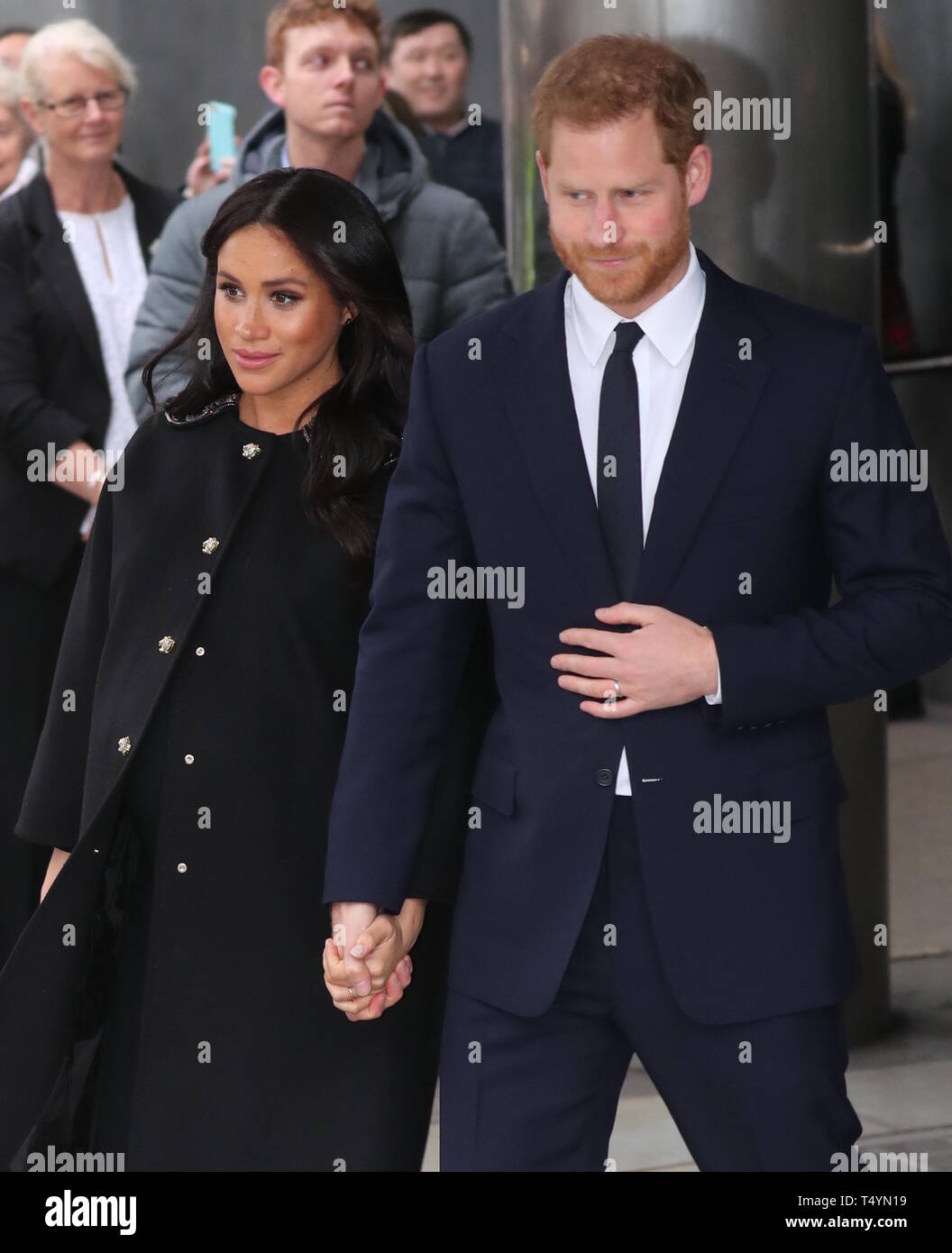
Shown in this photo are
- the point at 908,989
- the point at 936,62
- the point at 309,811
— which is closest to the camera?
the point at 309,811

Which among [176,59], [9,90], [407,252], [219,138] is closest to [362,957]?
[407,252]

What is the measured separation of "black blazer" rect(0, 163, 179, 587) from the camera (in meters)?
5.38

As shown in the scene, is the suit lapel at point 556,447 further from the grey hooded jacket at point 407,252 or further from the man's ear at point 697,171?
the grey hooded jacket at point 407,252

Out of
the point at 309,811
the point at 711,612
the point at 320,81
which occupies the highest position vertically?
the point at 320,81

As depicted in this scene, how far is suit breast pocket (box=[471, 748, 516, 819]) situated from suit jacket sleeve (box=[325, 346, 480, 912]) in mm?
64

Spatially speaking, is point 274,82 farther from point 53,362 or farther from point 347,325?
point 347,325

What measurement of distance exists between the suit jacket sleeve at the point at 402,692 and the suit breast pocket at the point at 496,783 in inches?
2.5

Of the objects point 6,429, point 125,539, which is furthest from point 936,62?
point 125,539

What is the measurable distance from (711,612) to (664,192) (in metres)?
0.56

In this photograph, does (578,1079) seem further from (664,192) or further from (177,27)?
(177,27)

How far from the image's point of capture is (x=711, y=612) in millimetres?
2758

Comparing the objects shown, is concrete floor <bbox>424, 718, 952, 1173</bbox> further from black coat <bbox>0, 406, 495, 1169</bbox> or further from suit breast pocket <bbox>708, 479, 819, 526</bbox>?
suit breast pocket <bbox>708, 479, 819, 526</bbox>

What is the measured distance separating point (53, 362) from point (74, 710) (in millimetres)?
2197

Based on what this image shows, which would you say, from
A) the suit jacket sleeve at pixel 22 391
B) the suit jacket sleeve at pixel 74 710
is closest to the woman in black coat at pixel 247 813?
the suit jacket sleeve at pixel 74 710
